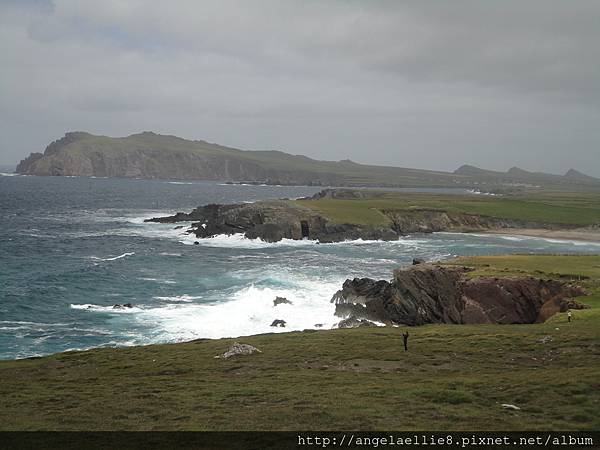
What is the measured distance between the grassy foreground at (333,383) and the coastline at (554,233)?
79.9 metres

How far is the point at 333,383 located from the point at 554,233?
4207 inches

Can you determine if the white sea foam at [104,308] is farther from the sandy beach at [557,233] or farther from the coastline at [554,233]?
the sandy beach at [557,233]

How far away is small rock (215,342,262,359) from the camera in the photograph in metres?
30.0

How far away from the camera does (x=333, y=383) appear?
917 inches

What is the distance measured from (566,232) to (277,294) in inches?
3407

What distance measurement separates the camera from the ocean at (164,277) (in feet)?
145

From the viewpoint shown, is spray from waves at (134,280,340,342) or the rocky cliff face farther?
spray from waves at (134,280,340,342)

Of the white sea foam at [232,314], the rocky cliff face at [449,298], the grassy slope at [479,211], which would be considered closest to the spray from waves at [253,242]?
the grassy slope at [479,211]

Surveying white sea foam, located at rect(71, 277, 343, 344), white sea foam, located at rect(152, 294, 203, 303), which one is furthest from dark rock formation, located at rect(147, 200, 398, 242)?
white sea foam, located at rect(152, 294, 203, 303)

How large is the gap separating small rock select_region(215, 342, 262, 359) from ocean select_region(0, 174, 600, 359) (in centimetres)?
1170

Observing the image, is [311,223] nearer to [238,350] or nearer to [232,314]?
[232,314]

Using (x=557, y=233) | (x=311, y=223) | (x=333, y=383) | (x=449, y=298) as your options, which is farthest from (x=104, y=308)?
(x=557, y=233)

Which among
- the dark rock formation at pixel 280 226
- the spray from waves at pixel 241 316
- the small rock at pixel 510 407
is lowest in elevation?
the spray from waves at pixel 241 316

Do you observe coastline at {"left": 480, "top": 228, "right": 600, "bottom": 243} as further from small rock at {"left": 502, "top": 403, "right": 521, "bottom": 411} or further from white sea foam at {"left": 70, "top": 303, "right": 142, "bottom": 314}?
small rock at {"left": 502, "top": 403, "right": 521, "bottom": 411}
